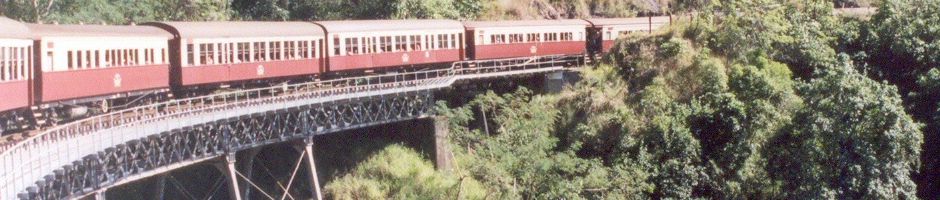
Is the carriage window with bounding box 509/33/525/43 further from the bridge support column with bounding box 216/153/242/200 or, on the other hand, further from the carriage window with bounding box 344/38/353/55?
the bridge support column with bounding box 216/153/242/200

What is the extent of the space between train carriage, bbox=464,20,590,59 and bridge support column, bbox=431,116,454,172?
5.91 m

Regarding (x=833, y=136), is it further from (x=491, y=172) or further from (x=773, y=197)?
(x=491, y=172)

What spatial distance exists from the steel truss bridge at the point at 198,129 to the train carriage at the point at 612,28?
4396mm

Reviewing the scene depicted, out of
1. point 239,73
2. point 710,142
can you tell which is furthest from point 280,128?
point 710,142

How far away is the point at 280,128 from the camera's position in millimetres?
35594

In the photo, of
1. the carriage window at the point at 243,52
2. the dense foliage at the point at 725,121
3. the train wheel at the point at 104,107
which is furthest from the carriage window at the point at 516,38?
the train wheel at the point at 104,107

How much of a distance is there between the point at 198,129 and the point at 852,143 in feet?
64.1

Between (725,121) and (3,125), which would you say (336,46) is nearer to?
(725,121)

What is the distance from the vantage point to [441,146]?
41906mm

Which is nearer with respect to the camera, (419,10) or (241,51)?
(241,51)

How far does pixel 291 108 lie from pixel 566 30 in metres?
20.7

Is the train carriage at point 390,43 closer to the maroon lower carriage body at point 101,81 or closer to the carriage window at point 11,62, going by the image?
the maroon lower carriage body at point 101,81

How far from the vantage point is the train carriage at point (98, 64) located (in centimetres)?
2691

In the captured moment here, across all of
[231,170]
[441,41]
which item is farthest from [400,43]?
[231,170]
